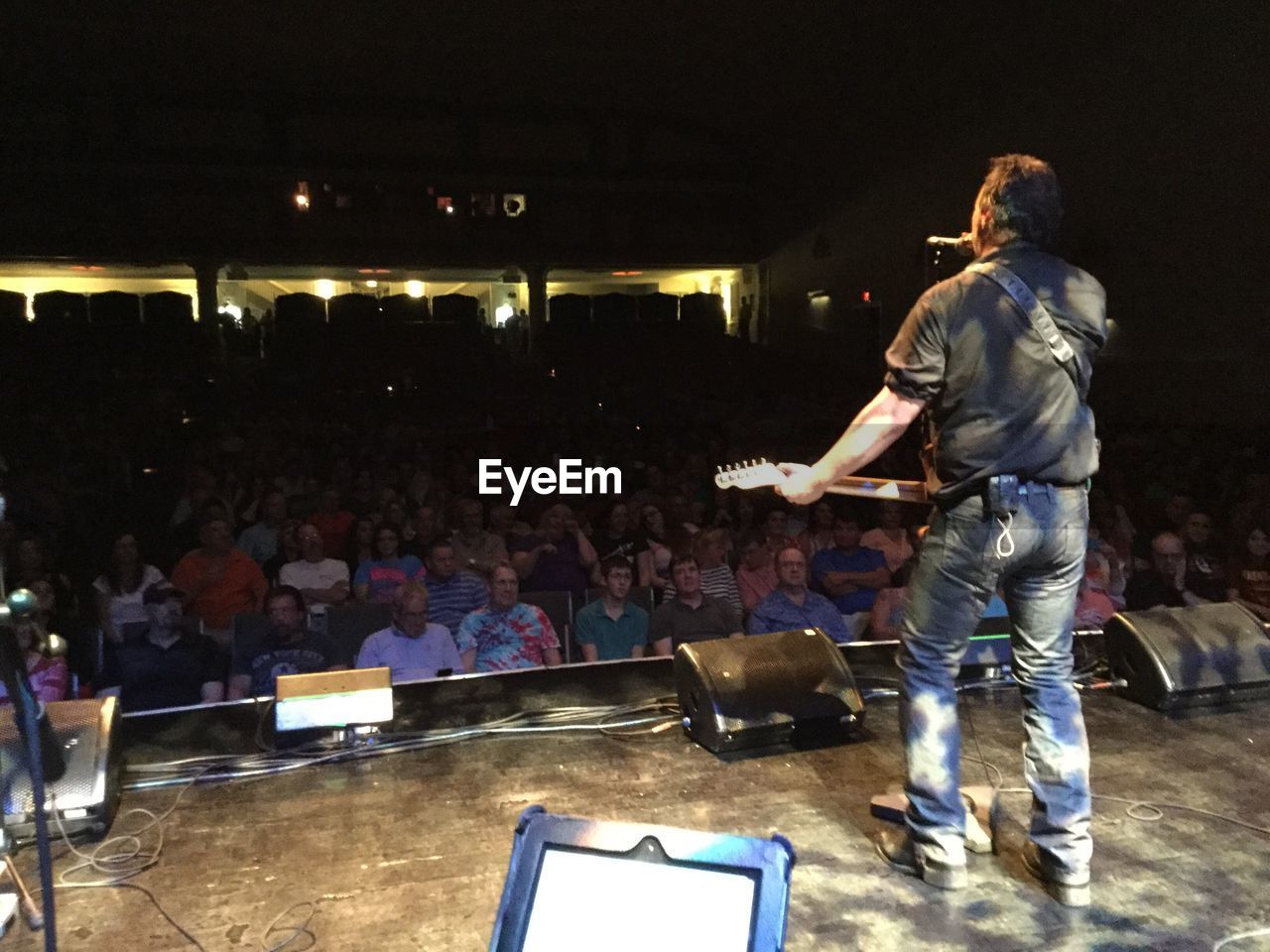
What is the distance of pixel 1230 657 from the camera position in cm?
268

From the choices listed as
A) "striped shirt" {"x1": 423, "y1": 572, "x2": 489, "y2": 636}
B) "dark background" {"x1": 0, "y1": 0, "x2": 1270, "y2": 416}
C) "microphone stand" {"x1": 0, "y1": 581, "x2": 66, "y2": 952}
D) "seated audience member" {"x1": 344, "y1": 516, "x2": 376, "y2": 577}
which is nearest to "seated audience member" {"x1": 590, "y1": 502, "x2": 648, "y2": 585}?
"striped shirt" {"x1": 423, "y1": 572, "x2": 489, "y2": 636}

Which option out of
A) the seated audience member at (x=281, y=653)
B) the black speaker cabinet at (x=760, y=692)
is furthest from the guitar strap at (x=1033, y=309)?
the seated audience member at (x=281, y=653)

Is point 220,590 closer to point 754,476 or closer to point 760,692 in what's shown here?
point 760,692

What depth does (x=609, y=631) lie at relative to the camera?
3852 mm

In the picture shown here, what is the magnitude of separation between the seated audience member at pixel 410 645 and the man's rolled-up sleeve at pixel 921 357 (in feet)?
7.77

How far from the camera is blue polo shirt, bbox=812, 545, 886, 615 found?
4.26 m

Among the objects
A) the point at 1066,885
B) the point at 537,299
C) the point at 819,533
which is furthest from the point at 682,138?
the point at 1066,885

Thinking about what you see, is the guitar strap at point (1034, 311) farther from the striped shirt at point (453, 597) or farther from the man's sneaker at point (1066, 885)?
the striped shirt at point (453, 597)

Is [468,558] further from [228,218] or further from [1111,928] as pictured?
[228,218]

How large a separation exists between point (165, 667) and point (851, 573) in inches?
120

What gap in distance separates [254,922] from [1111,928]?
159cm

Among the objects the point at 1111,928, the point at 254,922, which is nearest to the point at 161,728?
the point at 254,922

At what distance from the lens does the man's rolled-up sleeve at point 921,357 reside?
158 centimetres

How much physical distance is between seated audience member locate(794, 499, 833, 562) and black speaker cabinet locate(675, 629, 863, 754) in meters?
1.91
